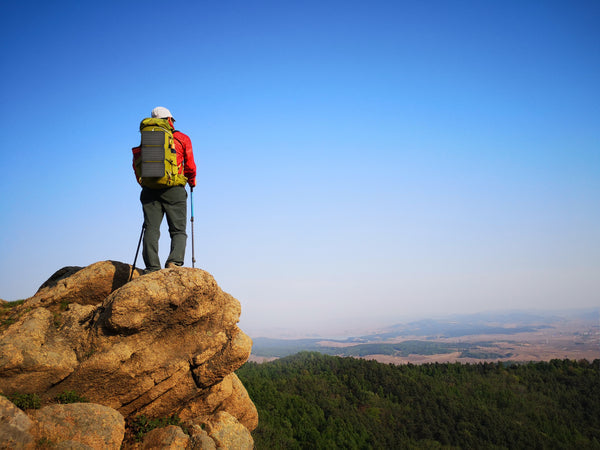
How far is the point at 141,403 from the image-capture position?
9.34 meters

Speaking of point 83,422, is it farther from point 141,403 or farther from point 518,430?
point 518,430

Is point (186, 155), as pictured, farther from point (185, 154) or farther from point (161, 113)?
point (161, 113)

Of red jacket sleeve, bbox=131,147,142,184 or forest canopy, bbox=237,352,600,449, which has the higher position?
red jacket sleeve, bbox=131,147,142,184

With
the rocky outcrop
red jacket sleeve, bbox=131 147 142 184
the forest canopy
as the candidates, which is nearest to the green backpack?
red jacket sleeve, bbox=131 147 142 184

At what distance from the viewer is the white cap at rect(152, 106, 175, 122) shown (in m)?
10.5

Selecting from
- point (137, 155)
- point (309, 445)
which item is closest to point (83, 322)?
point (137, 155)

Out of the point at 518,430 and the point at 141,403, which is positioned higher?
the point at 141,403

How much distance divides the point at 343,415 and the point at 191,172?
37.2m

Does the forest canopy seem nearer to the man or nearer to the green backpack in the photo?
the man

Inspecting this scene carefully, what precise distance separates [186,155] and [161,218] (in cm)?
196

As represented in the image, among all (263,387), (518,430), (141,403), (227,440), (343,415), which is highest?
(141,403)

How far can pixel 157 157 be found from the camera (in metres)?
9.77

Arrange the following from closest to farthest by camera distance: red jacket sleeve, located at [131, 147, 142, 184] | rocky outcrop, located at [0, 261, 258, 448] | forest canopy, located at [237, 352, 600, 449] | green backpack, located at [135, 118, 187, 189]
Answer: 1. rocky outcrop, located at [0, 261, 258, 448]
2. green backpack, located at [135, 118, 187, 189]
3. red jacket sleeve, located at [131, 147, 142, 184]
4. forest canopy, located at [237, 352, 600, 449]

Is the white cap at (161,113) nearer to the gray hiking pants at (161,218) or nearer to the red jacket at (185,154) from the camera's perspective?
the red jacket at (185,154)
